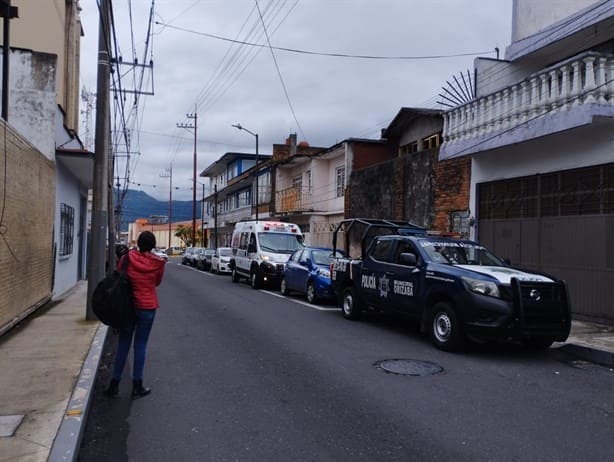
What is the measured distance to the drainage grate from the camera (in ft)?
15.3

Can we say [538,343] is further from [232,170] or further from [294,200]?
[232,170]

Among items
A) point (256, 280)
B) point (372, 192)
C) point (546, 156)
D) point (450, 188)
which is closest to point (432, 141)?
point (372, 192)

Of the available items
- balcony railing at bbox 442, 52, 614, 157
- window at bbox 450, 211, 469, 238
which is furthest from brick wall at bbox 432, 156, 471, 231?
balcony railing at bbox 442, 52, 614, 157

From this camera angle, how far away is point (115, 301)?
588 cm

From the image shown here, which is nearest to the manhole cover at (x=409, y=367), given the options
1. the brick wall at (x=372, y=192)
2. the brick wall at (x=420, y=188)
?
the brick wall at (x=420, y=188)

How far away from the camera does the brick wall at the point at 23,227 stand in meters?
8.64

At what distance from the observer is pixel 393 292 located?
10469 millimetres

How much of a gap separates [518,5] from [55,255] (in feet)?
44.2

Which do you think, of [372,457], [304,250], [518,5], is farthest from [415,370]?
[518,5]

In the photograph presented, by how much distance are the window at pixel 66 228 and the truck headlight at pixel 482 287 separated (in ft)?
36.8

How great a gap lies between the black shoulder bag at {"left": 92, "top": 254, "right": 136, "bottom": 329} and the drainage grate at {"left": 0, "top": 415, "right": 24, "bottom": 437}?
1.21m

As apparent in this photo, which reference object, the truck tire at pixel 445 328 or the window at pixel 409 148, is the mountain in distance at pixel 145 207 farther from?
the truck tire at pixel 445 328

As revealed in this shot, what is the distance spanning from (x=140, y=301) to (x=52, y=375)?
4.83 ft

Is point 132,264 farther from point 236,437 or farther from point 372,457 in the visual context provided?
point 372,457
